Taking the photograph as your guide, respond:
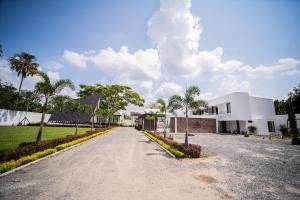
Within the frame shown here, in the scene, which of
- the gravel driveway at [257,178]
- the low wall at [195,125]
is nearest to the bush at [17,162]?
the gravel driveway at [257,178]

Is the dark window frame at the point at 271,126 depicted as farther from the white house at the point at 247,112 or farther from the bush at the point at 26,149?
the bush at the point at 26,149

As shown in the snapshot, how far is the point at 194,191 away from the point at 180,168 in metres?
2.46

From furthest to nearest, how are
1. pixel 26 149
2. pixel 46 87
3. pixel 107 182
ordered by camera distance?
pixel 46 87
pixel 26 149
pixel 107 182

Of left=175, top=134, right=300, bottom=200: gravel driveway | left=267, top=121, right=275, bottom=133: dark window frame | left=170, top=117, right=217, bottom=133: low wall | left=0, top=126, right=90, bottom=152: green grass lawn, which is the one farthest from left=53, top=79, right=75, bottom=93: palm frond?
left=267, top=121, right=275, bottom=133: dark window frame

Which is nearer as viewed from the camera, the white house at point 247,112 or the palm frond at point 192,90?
the palm frond at point 192,90

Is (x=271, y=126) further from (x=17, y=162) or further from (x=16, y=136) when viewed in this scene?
(x=16, y=136)

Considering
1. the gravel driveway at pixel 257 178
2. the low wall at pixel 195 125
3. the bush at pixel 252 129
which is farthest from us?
the low wall at pixel 195 125

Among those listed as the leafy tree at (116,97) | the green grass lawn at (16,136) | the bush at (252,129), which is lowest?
the green grass lawn at (16,136)

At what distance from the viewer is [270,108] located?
29.6 m

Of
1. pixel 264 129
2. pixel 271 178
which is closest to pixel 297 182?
pixel 271 178

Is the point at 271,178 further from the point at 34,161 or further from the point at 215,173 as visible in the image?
the point at 34,161

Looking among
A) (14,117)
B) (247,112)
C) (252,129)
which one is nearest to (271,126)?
(252,129)

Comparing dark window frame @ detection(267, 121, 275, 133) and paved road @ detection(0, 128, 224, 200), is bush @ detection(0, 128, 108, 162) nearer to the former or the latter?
paved road @ detection(0, 128, 224, 200)

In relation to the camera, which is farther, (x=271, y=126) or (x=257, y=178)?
(x=271, y=126)
